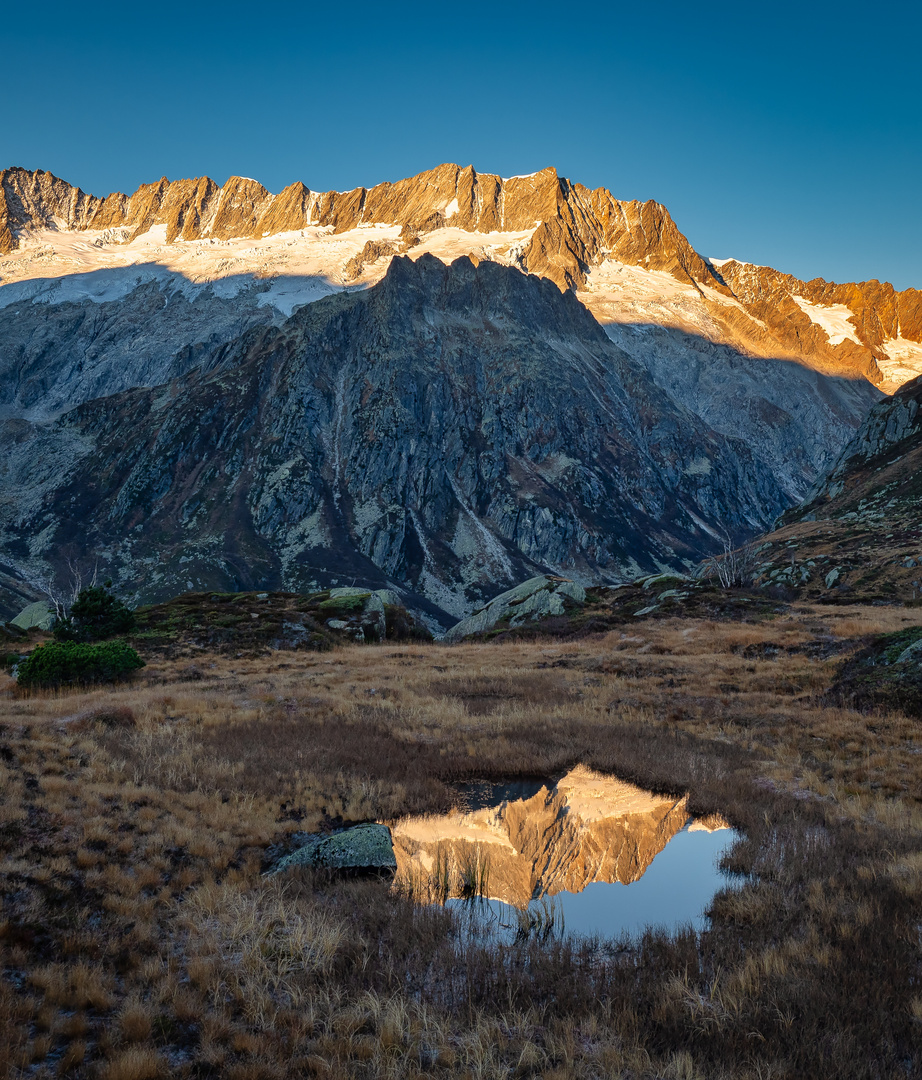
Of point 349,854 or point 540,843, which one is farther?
point 540,843

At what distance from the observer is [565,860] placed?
1201 cm

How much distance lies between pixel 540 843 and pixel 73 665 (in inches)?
969

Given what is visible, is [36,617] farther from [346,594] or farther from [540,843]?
[540,843]

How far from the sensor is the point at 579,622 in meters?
51.0

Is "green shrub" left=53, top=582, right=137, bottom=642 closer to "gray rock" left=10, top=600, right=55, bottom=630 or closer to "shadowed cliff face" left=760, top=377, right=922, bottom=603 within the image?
"gray rock" left=10, top=600, right=55, bottom=630

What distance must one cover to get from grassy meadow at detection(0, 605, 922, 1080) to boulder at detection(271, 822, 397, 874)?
14.5 inches

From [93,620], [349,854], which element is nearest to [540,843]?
[349,854]

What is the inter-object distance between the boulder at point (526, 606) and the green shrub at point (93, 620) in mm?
28192

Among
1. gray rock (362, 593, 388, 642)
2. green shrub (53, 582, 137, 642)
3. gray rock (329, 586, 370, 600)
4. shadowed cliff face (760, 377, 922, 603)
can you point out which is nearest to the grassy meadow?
green shrub (53, 582, 137, 642)

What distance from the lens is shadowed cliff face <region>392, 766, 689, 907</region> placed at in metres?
10.9

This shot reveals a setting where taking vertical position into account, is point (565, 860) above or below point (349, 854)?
below

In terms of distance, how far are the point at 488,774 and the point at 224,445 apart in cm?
19712

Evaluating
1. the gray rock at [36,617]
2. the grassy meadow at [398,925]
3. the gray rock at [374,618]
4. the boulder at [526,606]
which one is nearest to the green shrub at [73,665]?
the grassy meadow at [398,925]

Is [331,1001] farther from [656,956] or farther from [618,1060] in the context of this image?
[656,956]
